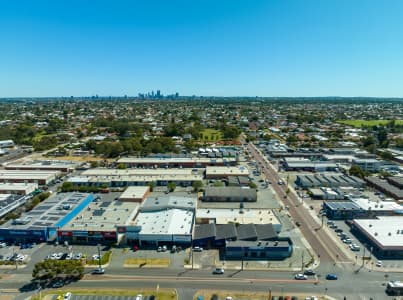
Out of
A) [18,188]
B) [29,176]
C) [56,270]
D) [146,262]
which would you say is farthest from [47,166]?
[146,262]

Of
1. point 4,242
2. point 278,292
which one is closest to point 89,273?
point 4,242

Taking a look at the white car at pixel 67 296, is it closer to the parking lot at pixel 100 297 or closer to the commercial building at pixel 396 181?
the parking lot at pixel 100 297

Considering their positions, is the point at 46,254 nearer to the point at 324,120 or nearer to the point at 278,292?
the point at 278,292

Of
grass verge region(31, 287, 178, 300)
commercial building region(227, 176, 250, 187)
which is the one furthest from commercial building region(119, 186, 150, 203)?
grass verge region(31, 287, 178, 300)

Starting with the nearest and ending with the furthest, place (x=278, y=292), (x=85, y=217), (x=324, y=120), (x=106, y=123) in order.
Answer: (x=278, y=292) → (x=85, y=217) → (x=106, y=123) → (x=324, y=120)

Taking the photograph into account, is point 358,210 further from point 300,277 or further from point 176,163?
point 176,163

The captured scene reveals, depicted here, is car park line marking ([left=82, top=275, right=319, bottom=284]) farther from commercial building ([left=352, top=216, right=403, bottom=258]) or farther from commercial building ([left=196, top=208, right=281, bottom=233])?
commercial building ([left=352, top=216, right=403, bottom=258])

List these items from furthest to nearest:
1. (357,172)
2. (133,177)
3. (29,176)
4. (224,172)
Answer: (224,172) < (357,172) < (29,176) < (133,177)
